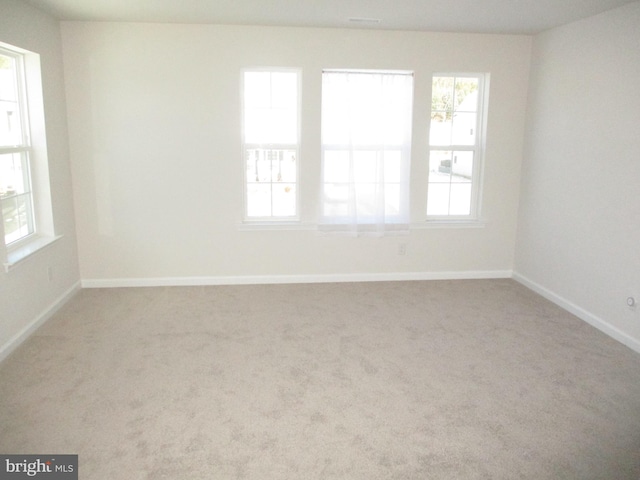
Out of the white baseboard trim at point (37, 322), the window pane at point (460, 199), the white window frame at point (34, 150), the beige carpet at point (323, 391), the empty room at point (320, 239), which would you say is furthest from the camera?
the window pane at point (460, 199)

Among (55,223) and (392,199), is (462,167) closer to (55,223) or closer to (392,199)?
(392,199)

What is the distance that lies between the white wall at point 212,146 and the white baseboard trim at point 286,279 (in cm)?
2

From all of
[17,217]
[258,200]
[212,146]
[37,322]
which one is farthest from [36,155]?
[258,200]

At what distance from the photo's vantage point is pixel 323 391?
3213 millimetres

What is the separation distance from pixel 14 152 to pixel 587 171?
4768 millimetres

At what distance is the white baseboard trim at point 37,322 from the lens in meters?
3.63

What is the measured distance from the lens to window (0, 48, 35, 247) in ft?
12.9

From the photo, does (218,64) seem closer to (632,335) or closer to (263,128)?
(263,128)

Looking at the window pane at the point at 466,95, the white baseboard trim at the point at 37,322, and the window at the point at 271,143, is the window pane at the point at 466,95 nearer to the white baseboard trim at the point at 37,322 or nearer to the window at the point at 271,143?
the window at the point at 271,143

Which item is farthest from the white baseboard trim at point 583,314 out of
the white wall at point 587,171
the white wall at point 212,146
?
the white wall at point 212,146

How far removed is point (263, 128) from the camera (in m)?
5.18

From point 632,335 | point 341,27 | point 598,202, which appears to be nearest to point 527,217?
point 598,202

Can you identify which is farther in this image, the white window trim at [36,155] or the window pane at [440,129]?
the window pane at [440,129]

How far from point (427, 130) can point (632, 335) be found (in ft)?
8.81
